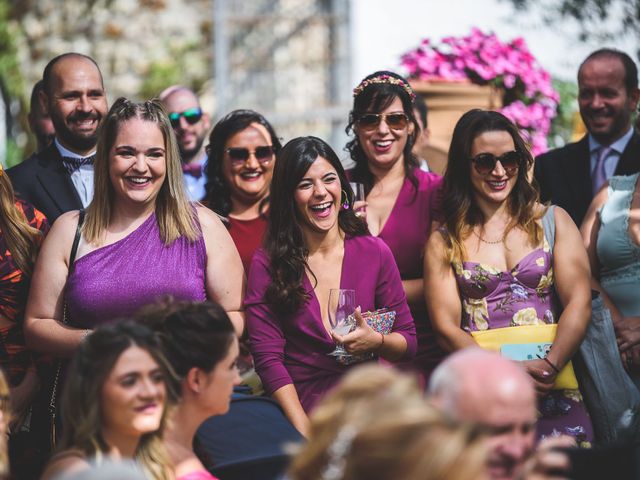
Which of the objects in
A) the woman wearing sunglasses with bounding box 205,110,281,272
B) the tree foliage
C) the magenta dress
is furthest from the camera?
the tree foliage

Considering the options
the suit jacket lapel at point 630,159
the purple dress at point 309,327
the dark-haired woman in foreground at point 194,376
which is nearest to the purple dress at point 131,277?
the purple dress at point 309,327

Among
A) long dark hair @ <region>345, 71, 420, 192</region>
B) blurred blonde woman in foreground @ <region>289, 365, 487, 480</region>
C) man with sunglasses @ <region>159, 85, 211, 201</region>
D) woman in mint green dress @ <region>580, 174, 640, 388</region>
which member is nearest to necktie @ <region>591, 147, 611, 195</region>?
woman in mint green dress @ <region>580, 174, 640, 388</region>

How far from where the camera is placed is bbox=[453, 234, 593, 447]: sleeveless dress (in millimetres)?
4863

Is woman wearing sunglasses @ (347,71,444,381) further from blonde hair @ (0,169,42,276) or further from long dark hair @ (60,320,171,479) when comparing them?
long dark hair @ (60,320,171,479)

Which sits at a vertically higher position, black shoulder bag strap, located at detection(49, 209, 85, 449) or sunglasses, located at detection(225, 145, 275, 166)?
sunglasses, located at detection(225, 145, 275, 166)

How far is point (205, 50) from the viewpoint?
13547 millimetres

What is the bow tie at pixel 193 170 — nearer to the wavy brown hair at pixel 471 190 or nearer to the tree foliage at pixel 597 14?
the wavy brown hair at pixel 471 190

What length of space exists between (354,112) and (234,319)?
1.45m

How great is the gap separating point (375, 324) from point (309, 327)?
11.9 inches

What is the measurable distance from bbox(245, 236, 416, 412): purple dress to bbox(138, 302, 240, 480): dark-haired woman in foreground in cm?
87

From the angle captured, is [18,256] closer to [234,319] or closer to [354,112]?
[234,319]

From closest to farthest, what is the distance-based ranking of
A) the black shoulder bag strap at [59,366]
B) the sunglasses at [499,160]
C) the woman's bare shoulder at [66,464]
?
the woman's bare shoulder at [66,464] < the black shoulder bag strap at [59,366] < the sunglasses at [499,160]

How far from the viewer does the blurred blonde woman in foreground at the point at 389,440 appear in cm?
245

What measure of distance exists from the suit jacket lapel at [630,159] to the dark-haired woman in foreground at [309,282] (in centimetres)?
198
